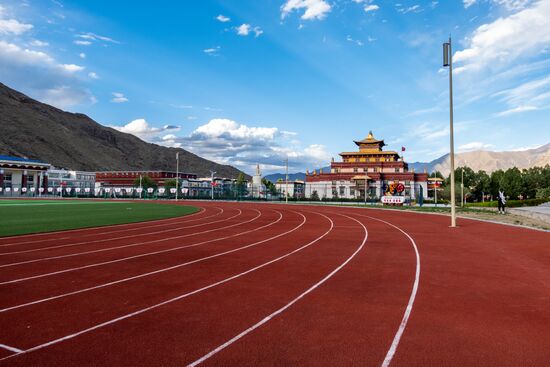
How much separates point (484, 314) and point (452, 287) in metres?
1.58

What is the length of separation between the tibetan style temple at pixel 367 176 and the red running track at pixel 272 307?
57.4m

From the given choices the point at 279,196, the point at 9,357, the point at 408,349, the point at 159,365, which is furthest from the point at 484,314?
the point at 279,196

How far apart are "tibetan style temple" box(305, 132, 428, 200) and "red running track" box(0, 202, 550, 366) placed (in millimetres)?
57441

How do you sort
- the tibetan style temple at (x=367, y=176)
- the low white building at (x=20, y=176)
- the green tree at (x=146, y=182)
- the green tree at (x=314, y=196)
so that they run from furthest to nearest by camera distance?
the green tree at (x=146, y=182)
the low white building at (x=20, y=176)
the tibetan style temple at (x=367, y=176)
the green tree at (x=314, y=196)

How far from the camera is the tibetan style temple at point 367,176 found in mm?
67250

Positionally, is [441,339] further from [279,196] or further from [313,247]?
[279,196]

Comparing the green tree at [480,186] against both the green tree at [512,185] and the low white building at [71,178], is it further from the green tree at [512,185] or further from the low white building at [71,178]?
the low white building at [71,178]

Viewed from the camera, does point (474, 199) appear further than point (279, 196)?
Yes

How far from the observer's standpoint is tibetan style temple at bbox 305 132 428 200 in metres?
67.2

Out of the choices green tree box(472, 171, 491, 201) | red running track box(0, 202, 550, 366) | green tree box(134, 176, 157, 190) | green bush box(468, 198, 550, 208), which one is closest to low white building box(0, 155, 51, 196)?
green tree box(134, 176, 157, 190)

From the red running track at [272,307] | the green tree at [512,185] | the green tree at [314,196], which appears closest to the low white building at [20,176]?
the green tree at [314,196]

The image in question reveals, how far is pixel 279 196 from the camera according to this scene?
6738 centimetres

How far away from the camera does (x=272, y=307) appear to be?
582 centimetres

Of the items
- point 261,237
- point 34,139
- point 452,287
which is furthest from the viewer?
point 34,139
